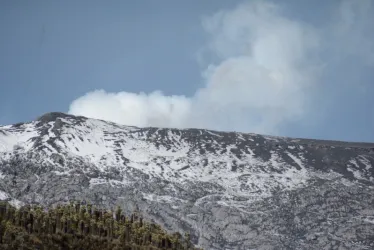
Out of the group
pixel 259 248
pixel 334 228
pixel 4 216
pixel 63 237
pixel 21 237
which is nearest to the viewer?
pixel 21 237

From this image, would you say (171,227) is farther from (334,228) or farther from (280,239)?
(334,228)


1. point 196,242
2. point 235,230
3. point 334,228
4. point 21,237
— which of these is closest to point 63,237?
point 21,237

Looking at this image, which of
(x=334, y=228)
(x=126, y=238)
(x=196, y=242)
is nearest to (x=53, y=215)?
(x=126, y=238)

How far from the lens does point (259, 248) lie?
18588cm

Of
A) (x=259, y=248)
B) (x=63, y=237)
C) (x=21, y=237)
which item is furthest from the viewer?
(x=259, y=248)

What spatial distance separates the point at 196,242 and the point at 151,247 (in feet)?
281

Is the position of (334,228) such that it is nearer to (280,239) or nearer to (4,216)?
(280,239)

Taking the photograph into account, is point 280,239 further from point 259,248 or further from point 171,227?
point 171,227

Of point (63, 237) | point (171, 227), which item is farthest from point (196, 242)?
point (63, 237)

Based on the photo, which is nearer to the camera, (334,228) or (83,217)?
(83,217)

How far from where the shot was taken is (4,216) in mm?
110188

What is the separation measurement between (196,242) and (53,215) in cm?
8161

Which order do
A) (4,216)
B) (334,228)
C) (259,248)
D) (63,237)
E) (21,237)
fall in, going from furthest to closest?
(334,228) < (259,248) < (4,216) < (63,237) < (21,237)

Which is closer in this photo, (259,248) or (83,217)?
(83,217)
